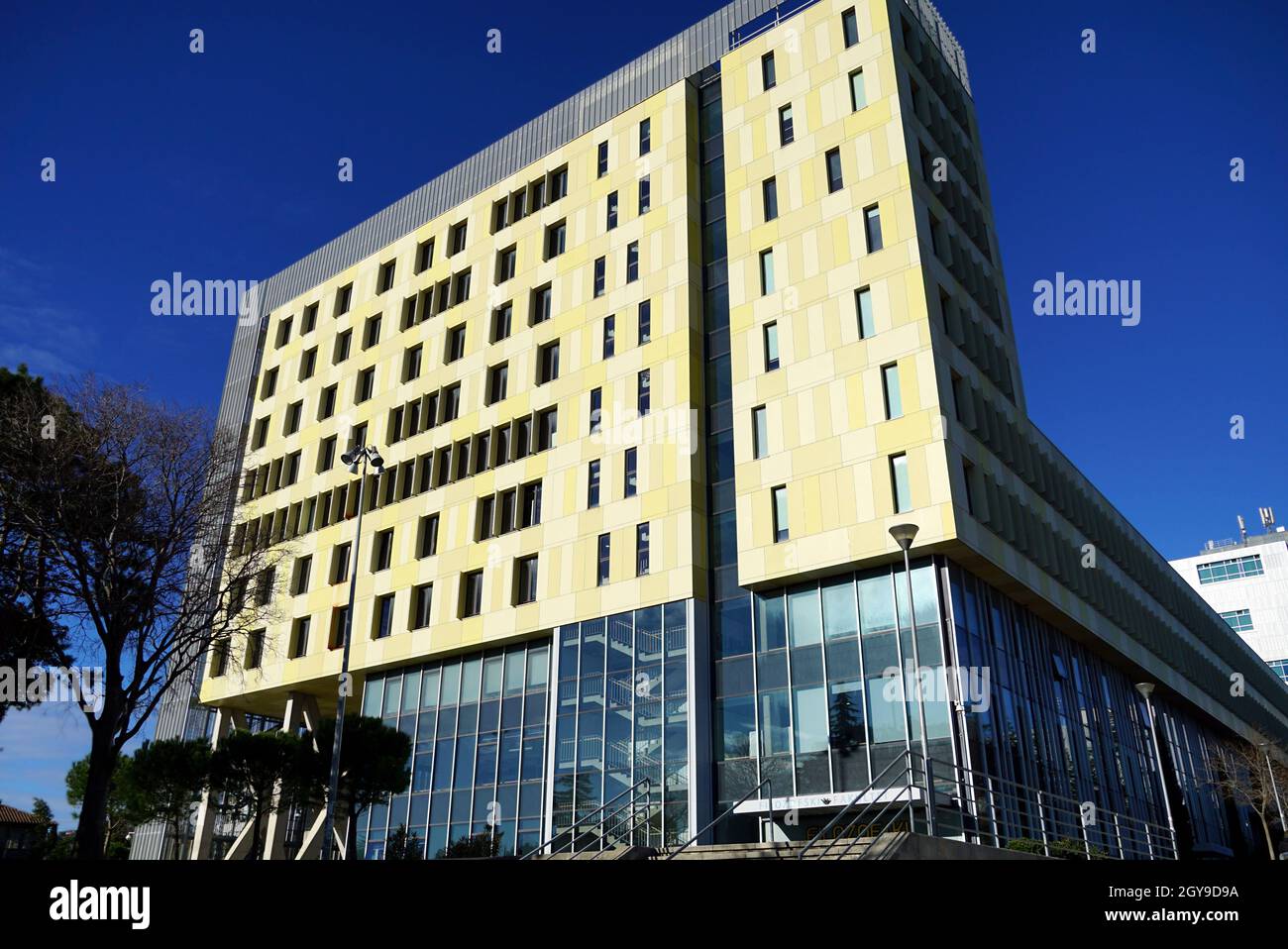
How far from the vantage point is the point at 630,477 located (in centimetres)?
3266

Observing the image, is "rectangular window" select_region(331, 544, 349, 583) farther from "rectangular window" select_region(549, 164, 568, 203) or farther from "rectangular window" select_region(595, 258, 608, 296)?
"rectangular window" select_region(549, 164, 568, 203)

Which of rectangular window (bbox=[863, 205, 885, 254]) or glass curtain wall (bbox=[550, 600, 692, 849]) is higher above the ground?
rectangular window (bbox=[863, 205, 885, 254])

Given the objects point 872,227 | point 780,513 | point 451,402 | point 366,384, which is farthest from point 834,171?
point 366,384

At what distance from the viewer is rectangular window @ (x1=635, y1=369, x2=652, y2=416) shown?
33375 mm

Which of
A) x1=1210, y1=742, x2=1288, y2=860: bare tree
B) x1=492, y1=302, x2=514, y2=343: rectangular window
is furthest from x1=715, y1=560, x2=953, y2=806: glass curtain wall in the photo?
x1=1210, y1=742, x2=1288, y2=860: bare tree

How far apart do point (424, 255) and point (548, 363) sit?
11942mm

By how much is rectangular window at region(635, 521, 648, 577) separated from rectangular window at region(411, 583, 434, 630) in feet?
33.7

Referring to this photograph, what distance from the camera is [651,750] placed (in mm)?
28500

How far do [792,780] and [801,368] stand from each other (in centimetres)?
1251

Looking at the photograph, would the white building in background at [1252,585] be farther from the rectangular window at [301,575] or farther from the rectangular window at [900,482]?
the rectangular window at [301,575]

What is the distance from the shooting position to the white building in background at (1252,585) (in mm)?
92125

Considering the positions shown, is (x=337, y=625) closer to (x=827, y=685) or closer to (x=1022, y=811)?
(x=827, y=685)

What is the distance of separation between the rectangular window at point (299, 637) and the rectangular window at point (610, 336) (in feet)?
59.6

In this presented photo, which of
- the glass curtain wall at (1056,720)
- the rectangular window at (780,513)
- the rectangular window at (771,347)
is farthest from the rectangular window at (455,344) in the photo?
the glass curtain wall at (1056,720)
